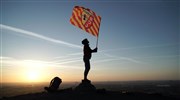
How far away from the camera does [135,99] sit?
1404cm

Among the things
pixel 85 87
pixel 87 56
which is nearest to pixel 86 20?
pixel 87 56

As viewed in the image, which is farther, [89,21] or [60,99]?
[89,21]

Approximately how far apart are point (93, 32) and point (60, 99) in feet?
18.1

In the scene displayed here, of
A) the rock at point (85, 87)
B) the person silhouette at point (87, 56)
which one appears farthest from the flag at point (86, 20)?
the rock at point (85, 87)

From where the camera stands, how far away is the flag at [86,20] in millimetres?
16188

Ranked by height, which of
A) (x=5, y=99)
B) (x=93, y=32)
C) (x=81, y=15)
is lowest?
(x=5, y=99)

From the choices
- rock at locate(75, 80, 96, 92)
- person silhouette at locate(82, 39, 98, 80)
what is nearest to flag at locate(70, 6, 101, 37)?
person silhouette at locate(82, 39, 98, 80)

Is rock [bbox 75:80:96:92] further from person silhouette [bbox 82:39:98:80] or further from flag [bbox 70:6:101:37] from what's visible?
flag [bbox 70:6:101:37]

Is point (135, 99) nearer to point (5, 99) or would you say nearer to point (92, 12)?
point (92, 12)

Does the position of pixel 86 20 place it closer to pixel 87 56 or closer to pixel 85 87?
pixel 87 56

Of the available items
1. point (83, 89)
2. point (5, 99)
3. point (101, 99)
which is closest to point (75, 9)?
point (83, 89)

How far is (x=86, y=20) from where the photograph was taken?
16.7m

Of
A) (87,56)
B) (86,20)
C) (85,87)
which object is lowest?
(85,87)

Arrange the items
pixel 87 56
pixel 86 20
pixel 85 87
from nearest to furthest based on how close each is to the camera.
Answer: pixel 87 56 → pixel 85 87 → pixel 86 20
